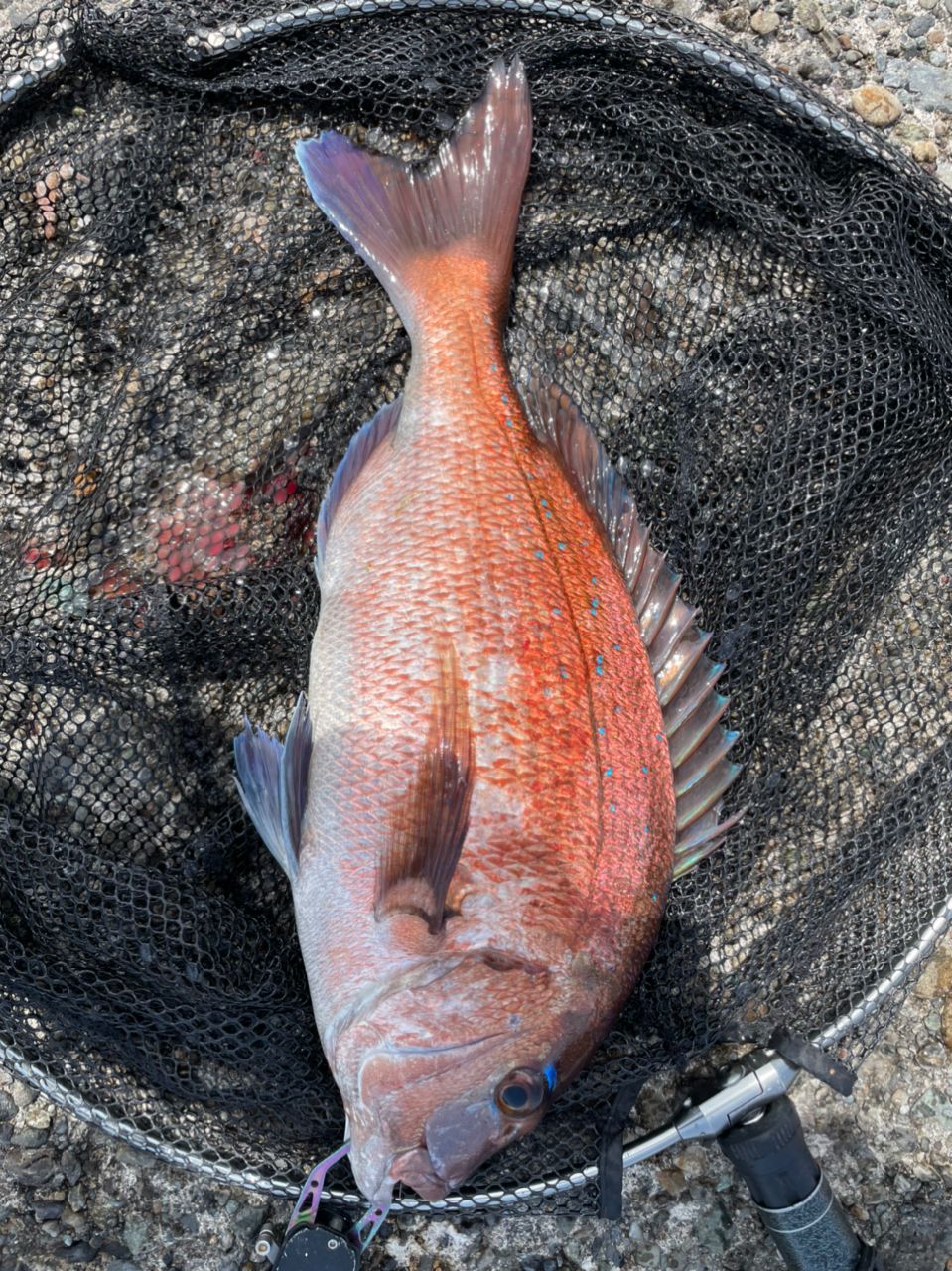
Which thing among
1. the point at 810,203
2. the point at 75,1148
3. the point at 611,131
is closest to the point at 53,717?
the point at 75,1148

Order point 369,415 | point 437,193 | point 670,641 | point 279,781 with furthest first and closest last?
point 369,415 → point 437,193 → point 670,641 → point 279,781

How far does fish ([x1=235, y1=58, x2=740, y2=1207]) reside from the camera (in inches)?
69.9

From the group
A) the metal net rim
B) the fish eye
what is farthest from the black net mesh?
the fish eye

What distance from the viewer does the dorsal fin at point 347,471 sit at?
7.09 ft

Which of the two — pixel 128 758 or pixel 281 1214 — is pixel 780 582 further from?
pixel 281 1214

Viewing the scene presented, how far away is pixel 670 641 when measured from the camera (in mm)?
2146

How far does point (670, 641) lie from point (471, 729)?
1.77ft

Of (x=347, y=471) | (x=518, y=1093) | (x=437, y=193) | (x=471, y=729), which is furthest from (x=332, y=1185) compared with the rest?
(x=437, y=193)

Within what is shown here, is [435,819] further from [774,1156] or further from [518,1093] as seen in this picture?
[774,1156]

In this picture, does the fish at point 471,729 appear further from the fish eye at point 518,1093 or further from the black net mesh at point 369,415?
the black net mesh at point 369,415

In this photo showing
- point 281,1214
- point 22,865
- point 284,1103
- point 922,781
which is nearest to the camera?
point 22,865

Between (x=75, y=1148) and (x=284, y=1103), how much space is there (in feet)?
2.42

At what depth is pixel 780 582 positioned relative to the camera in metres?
2.32

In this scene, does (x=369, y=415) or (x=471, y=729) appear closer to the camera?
(x=471, y=729)
